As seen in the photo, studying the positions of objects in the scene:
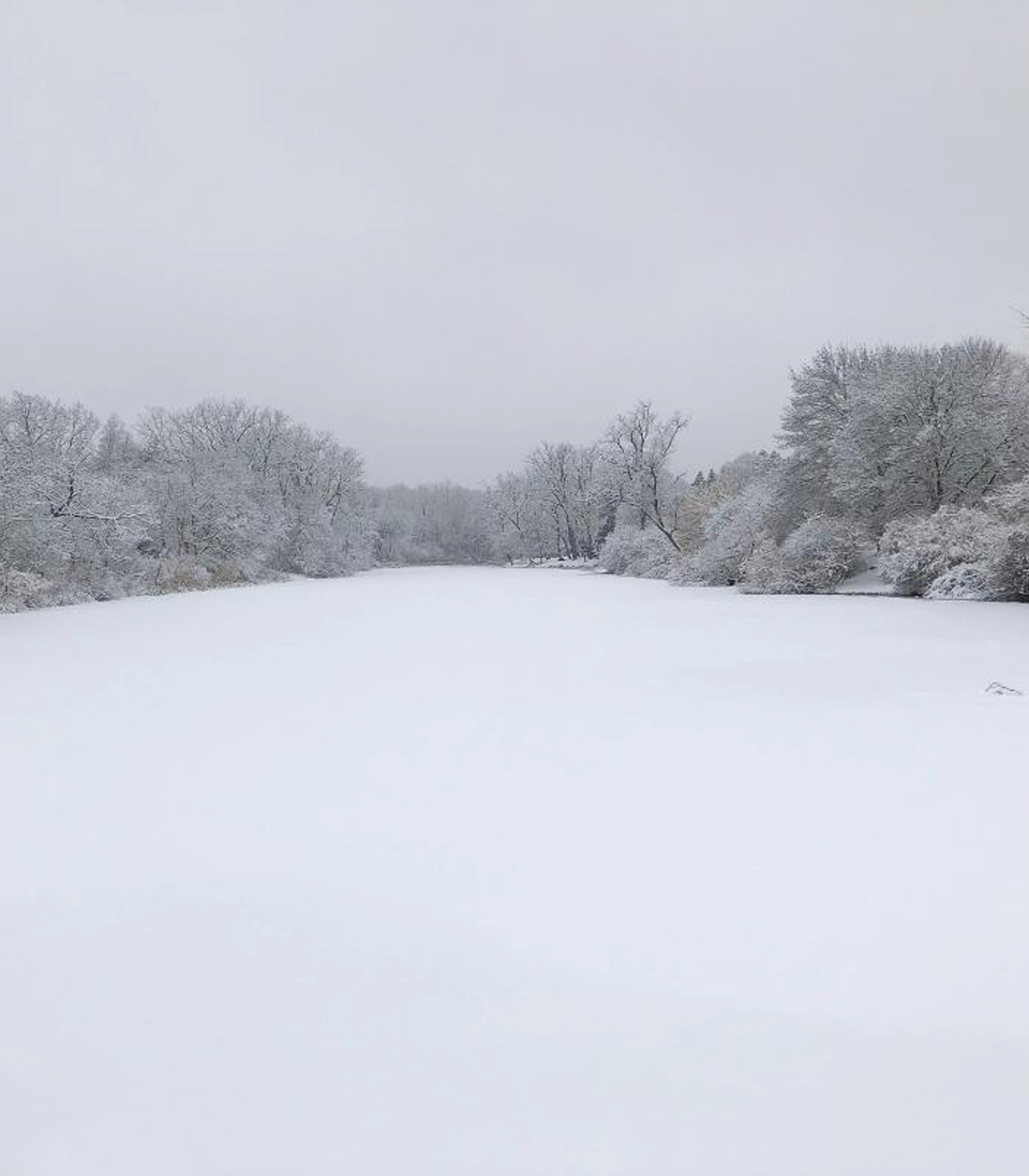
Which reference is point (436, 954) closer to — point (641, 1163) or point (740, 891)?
point (641, 1163)

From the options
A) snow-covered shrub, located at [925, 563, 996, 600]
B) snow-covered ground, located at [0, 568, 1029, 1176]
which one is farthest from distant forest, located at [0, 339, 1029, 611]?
snow-covered ground, located at [0, 568, 1029, 1176]

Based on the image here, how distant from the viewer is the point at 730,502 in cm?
2581

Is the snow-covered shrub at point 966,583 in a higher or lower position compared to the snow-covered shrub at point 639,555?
lower

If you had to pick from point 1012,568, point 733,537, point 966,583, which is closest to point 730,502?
point 733,537

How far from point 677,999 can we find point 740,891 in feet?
2.36

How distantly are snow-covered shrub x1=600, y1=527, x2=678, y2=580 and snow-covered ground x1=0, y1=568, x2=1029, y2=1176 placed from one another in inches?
950

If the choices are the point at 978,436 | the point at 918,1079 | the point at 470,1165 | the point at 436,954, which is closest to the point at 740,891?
the point at 918,1079

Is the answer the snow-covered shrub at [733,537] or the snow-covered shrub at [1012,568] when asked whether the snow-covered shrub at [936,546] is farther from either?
the snow-covered shrub at [733,537]

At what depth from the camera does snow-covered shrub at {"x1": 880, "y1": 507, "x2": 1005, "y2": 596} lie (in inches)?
582

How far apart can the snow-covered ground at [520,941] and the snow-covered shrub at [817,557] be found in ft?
49.6

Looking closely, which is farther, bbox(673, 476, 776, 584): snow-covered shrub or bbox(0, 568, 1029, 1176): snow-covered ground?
bbox(673, 476, 776, 584): snow-covered shrub

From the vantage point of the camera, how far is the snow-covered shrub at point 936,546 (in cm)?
1479

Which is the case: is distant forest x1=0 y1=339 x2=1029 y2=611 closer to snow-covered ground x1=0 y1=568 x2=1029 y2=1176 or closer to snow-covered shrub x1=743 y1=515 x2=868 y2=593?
snow-covered shrub x1=743 y1=515 x2=868 y2=593

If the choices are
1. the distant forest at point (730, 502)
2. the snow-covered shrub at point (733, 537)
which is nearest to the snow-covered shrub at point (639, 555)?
the distant forest at point (730, 502)
